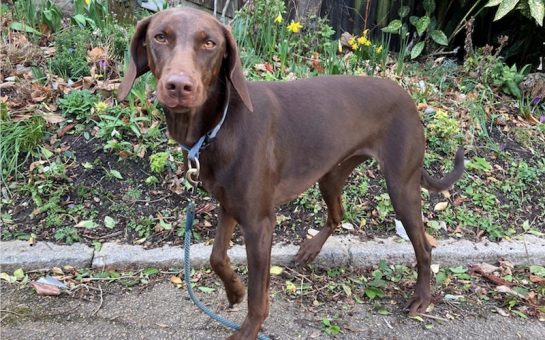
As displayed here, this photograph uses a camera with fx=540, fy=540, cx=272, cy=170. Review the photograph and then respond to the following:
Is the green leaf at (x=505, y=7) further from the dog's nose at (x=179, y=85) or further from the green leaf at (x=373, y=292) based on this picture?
the dog's nose at (x=179, y=85)

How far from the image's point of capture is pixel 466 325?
9.72ft

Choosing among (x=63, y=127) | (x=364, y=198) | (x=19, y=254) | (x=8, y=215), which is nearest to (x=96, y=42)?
(x=63, y=127)

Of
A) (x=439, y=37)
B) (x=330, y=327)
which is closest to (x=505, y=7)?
(x=439, y=37)

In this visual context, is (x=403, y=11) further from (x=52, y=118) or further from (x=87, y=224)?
(x=87, y=224)

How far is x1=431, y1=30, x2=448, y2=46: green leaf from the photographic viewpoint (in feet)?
17.3

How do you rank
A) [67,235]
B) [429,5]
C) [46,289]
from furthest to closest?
[429,5] → [67,235] → [46,289]

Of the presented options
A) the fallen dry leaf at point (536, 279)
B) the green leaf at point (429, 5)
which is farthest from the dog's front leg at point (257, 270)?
the green leaf at point (429, 5)

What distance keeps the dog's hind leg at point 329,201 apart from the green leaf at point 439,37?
2.59 m

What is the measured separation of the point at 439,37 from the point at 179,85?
4.04 metres

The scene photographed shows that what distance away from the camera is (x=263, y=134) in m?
2.52

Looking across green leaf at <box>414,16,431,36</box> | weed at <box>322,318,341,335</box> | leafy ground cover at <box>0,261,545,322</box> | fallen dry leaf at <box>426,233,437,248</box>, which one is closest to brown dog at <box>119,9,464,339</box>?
leafy ground cover at <box>0,261,545,322</box>

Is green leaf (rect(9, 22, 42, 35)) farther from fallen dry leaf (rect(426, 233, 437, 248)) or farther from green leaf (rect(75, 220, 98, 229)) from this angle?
fallen dry leaf (rect(426, 233, 437, 248))

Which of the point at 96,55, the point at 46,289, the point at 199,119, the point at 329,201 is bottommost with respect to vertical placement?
the point at 46,289

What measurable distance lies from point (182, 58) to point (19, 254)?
72.4 inches
